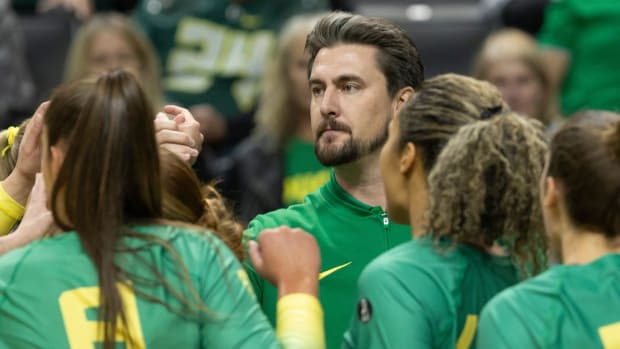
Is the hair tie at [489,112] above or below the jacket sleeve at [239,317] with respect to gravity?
above

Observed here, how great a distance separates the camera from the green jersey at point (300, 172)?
6.17 meters

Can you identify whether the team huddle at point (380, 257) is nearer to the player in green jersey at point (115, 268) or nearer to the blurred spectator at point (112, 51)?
the player in green jersey at point (115, 268)

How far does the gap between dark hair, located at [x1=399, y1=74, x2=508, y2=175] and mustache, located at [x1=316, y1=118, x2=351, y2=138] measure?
65 cm

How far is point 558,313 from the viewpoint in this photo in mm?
2910

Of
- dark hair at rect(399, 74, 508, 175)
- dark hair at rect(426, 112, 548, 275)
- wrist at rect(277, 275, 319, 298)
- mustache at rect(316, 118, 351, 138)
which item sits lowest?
wrist at rect(277, 275, 319, 298)

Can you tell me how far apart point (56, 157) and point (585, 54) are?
4.33 m

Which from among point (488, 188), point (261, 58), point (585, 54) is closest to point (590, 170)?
point (488, 188)

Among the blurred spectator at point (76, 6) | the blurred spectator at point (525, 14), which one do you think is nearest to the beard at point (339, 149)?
the blurred spectator at point (525, 14)

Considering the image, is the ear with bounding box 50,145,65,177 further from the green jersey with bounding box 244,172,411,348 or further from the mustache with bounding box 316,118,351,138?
the mustache with bounding box 316,118,351,138

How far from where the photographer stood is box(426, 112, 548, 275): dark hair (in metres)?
3.17

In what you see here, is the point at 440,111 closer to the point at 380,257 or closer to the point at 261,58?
the point at 380,257

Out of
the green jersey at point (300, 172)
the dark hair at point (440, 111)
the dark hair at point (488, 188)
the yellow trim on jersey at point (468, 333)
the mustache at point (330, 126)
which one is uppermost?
the dark hair at point (440, 111)

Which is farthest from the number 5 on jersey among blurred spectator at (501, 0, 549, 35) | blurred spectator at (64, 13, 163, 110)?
blurred spectator at (501, 0, 549, 35)

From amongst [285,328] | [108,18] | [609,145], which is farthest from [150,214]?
[108,18]
